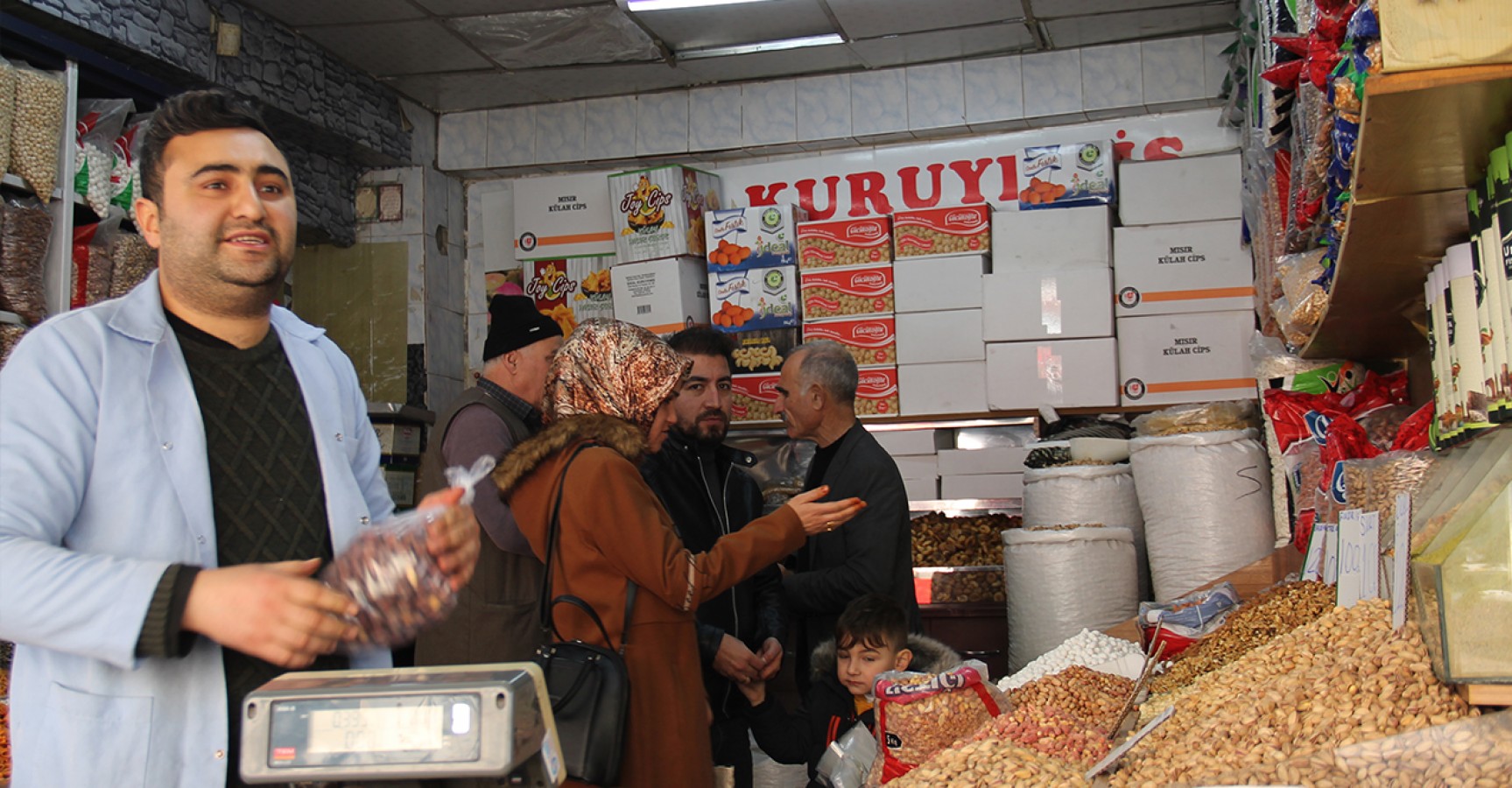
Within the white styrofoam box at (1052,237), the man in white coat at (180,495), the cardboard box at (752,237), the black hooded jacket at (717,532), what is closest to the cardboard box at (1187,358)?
the white styrofoam box at (1052,237)

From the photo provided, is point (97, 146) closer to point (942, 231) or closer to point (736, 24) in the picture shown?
point (736, 24)

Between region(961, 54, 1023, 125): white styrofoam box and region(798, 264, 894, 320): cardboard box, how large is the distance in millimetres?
837

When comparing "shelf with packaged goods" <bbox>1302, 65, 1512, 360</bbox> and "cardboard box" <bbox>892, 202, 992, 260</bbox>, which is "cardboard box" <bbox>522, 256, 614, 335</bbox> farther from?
"shelf with packaged goods" <bbox>1302, 65, 1512, 360</bbox>

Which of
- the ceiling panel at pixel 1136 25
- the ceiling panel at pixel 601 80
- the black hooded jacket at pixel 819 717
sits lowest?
the black hooded jacket at pixel 819 717

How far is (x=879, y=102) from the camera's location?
552 centimetres

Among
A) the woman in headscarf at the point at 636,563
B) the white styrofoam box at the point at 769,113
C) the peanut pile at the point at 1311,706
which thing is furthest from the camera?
the white styrofoam box at the point at 769,113

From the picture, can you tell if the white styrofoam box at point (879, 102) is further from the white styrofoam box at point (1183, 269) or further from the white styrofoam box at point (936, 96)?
the white styrofoam box at point (1183, 269)

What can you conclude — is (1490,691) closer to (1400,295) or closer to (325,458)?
(1400,295)

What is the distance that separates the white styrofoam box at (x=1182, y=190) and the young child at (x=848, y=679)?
8.61 feet

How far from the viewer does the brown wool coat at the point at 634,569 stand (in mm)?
2043

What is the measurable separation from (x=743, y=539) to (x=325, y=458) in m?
0.84

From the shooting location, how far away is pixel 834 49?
17.4 feet

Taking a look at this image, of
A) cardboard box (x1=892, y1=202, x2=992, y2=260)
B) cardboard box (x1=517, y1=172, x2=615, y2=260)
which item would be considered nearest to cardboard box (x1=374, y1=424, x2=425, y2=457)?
cardboard box (x1=517, y1=172, x2=615, y2=260)

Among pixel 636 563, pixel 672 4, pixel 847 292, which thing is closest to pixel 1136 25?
pixel 847 292
